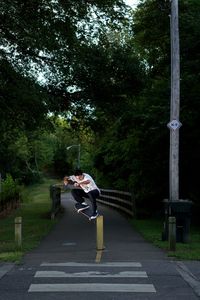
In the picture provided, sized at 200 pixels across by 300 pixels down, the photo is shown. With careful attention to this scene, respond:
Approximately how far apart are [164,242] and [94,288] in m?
6.95

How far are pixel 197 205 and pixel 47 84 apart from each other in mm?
7860

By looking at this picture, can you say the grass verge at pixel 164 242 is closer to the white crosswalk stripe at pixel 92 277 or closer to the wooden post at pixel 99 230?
the white crosswalk stripe at pixel 92 277

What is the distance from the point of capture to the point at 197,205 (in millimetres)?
24969

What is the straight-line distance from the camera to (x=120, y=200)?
1231 inches

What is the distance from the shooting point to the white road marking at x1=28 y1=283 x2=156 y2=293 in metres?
9.74

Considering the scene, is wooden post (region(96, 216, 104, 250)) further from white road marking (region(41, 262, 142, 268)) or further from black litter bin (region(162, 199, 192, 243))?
black litter bin (region(162, 199, 192, 243))

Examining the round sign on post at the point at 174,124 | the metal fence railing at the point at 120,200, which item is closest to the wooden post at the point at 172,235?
the round sign on post at the point at 174,124

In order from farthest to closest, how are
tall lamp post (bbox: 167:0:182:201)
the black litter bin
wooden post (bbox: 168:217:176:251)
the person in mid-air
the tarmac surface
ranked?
1. tall lamp post (bbox: 167:0:182:201)
2. the black litter bin
3. the person in mid-air
4. wooden post (bbox: 168:217:176:251)
5. the tarmac surface

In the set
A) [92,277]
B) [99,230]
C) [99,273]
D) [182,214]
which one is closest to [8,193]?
[182,214]

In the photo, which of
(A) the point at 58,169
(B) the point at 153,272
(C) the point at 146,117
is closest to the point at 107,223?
(C) the point at 146,117

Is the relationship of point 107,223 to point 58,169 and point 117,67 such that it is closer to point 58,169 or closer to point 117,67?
point 117,67

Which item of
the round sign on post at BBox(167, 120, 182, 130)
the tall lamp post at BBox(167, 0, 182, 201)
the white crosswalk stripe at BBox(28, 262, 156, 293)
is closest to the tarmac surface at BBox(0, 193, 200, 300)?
the white crosswalk stripe at BBox(28, 262, 156, 293)

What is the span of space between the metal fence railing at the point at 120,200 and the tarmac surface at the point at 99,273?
388 inches

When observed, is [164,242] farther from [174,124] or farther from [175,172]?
[174,124]
